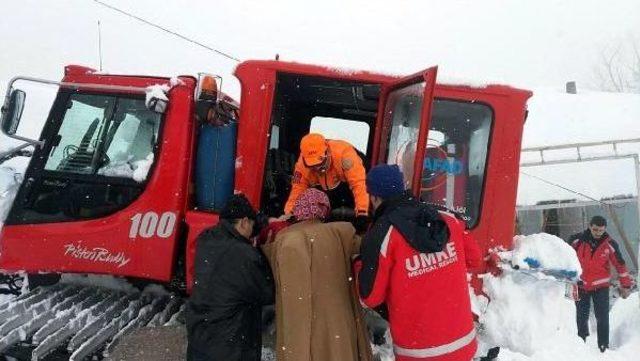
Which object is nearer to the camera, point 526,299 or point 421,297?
point 421,297

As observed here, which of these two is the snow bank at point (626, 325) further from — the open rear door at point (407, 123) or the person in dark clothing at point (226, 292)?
the person in dark clothing at point (226, 292)

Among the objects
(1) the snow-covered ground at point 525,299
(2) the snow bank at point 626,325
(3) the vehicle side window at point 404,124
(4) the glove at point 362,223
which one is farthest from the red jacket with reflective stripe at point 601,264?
(3) the vehicle side window at point 404,124

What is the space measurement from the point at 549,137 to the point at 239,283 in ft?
45.4

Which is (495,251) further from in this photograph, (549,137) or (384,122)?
(549,137)

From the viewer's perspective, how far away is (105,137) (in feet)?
11.5

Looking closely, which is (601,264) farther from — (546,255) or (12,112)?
(12,112)

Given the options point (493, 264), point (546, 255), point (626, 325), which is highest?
point (546, 255)

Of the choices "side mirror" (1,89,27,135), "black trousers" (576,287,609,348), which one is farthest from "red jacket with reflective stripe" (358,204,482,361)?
"black trousers" (576,287,609,348)

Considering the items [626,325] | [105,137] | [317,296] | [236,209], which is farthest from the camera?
[626,325]

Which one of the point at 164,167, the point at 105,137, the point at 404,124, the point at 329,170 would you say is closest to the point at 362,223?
the point at 329,170

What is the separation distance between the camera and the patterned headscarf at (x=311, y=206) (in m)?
2.97

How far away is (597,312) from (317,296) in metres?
5.98

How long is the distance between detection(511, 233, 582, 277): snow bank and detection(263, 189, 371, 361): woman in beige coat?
1.20 metres

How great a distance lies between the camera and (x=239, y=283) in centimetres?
277
